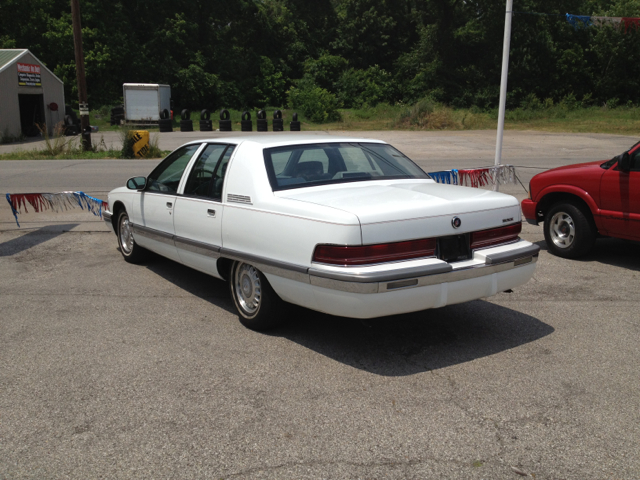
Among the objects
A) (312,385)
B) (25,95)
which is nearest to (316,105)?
(25,95)

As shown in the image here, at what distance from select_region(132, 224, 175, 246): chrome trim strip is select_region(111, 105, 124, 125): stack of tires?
39849 mm

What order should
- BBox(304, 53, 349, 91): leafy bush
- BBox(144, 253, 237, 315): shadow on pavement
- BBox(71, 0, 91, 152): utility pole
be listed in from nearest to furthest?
BBox(144, 253, 237, 315): shadow on pavement < BBox(71, 0, 91, 152): utility pole < BBox(304, 53, 349, 91): leafy bush

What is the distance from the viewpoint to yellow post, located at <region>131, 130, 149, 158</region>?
23203mm

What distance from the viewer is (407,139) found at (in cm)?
3256

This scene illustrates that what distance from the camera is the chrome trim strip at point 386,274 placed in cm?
431

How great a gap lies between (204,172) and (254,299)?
4.68 feet

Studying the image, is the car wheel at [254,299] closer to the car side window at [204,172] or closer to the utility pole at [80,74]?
the car side window at [204,172]

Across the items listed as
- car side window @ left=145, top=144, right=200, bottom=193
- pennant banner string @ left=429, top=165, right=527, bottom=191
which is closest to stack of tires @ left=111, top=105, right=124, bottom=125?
pennant banner string @ left=429, top=165, right=527, bottom=191

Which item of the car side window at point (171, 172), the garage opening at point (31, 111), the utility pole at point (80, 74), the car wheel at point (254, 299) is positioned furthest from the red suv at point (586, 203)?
the garage opening at point (31, 111)

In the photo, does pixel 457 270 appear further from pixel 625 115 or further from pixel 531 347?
pixel 625 115

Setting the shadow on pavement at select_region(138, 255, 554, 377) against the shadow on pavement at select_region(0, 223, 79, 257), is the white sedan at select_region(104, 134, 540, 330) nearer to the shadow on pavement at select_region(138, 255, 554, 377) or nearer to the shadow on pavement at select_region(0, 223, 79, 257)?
the shadow on pavement at select_region(138, 255, 554, 377)

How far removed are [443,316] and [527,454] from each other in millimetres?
2381

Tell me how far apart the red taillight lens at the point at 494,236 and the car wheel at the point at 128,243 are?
4106mm

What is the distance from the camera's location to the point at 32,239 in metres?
9.24
